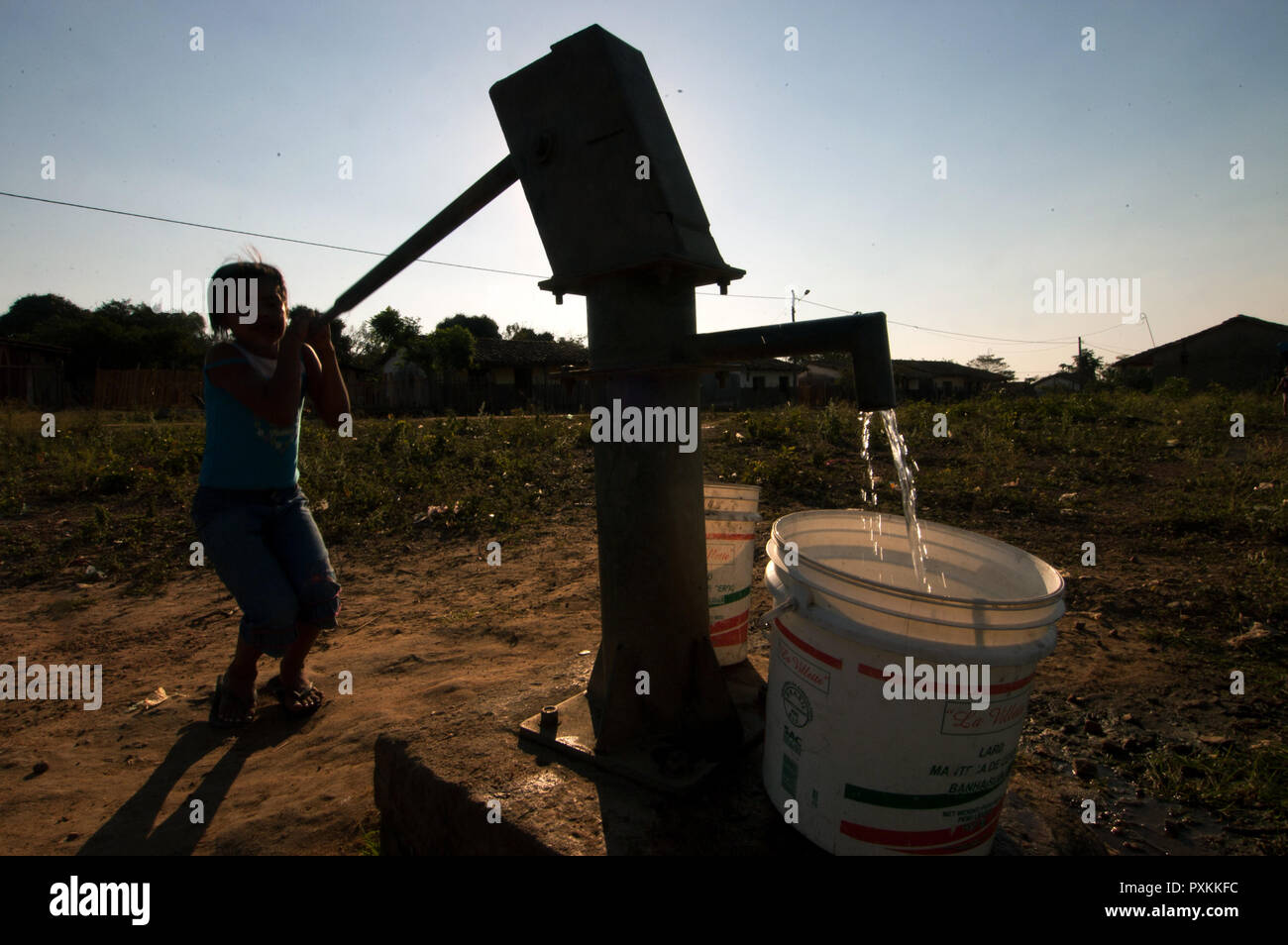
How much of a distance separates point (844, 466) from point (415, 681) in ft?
17.3

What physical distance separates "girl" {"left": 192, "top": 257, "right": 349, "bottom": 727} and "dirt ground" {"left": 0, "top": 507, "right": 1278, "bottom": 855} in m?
0.41

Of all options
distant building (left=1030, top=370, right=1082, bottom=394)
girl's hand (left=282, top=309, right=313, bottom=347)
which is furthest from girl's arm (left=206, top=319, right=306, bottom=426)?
distant building (left=1030, top=370, right=1082, bottom=394)

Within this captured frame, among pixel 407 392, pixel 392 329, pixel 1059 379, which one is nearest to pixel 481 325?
pixel 392 329

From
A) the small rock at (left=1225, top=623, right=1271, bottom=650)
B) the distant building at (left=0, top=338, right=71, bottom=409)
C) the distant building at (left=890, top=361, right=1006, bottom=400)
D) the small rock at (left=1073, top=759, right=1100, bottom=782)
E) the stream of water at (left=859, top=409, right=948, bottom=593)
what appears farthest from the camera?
the distant building at (left=890, top=361, right=1006, bottom=400)

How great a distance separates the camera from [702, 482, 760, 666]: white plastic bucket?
2.29 metres

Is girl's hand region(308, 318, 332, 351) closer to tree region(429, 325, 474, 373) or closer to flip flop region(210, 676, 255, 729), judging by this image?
flip flop region(210, 676, 255, 729)

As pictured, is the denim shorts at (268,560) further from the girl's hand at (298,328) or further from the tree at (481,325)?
the tree at (481,325)

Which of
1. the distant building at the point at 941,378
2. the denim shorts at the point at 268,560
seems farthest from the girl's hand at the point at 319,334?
the distant building at the point at 941,378

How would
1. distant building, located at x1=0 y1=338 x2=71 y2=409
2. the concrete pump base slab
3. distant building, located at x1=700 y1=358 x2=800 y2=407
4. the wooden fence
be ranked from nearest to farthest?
the concrete pump base slab, the wooden fence, distant building, located at x1=0 y1=338 x2=71 y2=409, distant building, located at x1=700 y1=358 x2=800 y2=407

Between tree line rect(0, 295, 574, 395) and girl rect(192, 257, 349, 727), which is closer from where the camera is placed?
girl rect(192, 257, 349, 727)

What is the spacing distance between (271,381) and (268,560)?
60cm

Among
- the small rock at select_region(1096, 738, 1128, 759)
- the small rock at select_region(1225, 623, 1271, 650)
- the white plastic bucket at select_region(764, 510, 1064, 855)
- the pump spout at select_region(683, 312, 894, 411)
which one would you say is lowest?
the small rock at select_region(1096, 738, 1128, 759)

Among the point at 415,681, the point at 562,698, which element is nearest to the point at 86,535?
the point at 415,681
